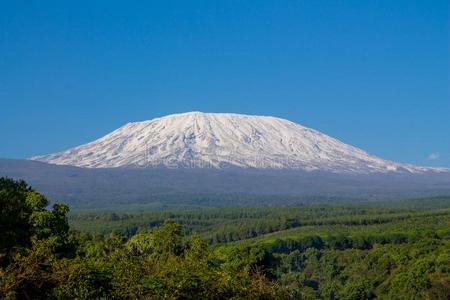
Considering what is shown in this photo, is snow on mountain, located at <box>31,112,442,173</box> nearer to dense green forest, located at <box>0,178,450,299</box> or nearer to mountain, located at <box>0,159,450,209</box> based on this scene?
mountain, located at <box>0,159,450,209</box>

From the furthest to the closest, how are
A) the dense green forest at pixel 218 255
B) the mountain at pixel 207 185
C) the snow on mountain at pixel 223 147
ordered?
the snow on mountain at pixel 223 147
the mountain at pixel 207 185
the dense green forest at pixel 218 255

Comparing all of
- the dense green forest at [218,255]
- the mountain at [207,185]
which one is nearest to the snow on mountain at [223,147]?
the mountain at [207,185]

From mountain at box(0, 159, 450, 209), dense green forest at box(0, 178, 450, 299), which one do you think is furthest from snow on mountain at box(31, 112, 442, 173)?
dense green forest at box(0, 178, 450, 299)

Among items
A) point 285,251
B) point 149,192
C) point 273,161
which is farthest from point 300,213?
point 273,161

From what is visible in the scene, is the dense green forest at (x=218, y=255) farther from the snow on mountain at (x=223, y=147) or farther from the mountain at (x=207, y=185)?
the snow on mountain at (x=223, y=147)

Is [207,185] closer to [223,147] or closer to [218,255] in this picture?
[223,147]

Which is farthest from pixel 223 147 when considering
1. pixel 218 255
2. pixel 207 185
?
pixel 218 255
